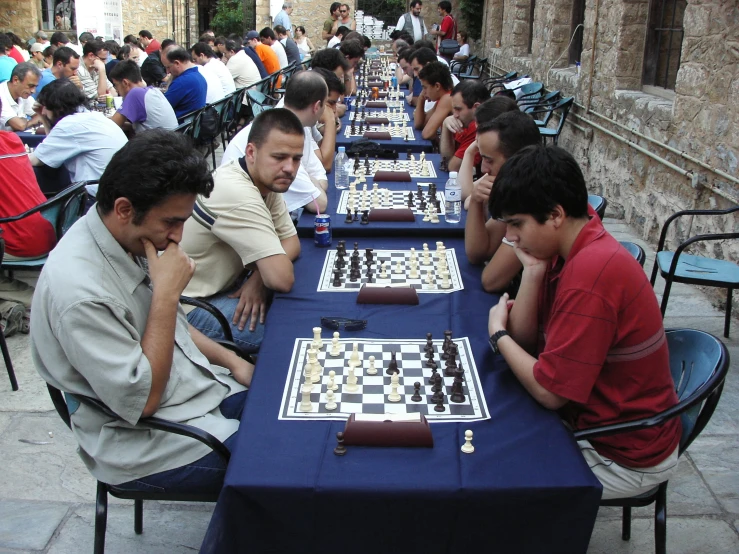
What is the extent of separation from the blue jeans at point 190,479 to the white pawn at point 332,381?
0.29 meters

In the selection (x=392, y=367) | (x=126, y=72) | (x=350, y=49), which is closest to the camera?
(x=392, y=367)

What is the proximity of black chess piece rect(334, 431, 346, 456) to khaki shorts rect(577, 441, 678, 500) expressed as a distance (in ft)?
2.25

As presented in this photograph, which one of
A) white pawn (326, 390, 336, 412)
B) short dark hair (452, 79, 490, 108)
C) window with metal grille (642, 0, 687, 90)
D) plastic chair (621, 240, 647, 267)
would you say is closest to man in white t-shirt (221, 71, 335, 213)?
short dark hair (452, 79, 490, 108)

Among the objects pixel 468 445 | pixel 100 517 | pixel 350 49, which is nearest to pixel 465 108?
pixel 468 445

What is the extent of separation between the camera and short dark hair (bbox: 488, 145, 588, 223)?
6.08 ft

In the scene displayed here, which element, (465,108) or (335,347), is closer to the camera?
(335,347)

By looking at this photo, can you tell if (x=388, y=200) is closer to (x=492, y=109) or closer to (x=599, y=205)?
(x=492, y=109)

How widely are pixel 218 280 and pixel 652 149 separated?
4016mm

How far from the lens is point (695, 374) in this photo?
79.9 inches

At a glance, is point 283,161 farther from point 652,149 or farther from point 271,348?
point 652,149

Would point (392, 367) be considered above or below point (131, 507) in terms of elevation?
above

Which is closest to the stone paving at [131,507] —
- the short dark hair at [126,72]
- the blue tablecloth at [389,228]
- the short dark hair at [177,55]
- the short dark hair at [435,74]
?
the blue tablecloth at [389,228]

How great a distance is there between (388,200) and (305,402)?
229cm

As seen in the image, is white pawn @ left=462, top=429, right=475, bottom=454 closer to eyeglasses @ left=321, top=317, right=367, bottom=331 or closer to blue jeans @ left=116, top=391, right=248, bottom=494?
blue jeans @ left=116, top=391, right=248, bottom=494
